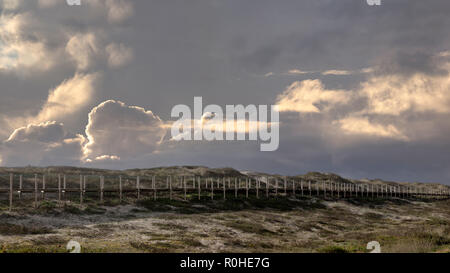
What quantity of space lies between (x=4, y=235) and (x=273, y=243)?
1832cm

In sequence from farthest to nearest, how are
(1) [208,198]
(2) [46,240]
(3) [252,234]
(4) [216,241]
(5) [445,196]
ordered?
1. (5) [445,196]
2. (1) [208,198]
3. (3) [252,234]
4. (4) [216,241]
5. (2) [46,240]

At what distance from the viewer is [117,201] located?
163ft

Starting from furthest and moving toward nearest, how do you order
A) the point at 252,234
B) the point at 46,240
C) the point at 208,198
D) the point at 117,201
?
the point at 208,198
the point at 117,201
the point at 252,234
the point at 46,240

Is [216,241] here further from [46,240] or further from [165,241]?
[46,240]

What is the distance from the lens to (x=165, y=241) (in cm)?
2761

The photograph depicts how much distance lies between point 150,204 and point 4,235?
2501 cm
